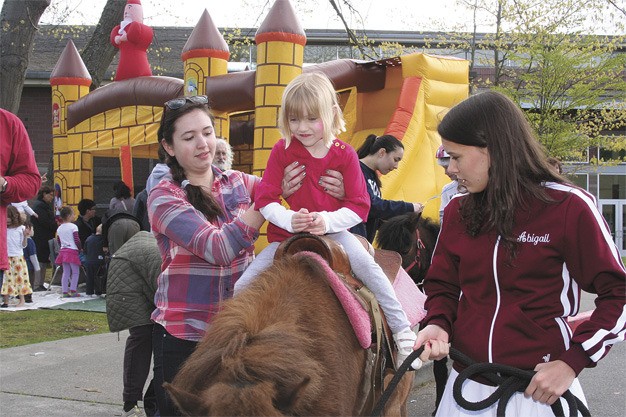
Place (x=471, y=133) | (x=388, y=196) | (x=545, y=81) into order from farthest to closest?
1. (x=545, y=81)
2. (x=388, y=196)
3. (x=471, y=133)

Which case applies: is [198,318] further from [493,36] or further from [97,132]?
[493,36]

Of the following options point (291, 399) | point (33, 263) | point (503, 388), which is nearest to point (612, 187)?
point (33, 263)

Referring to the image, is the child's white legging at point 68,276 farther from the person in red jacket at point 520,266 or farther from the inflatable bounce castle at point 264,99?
the person in red jacket at point 520,266

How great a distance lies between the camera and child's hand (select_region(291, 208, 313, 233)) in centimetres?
297

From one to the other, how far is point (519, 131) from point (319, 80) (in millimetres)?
1342

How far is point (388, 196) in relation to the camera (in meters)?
9.66

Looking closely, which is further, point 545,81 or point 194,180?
point 545,81

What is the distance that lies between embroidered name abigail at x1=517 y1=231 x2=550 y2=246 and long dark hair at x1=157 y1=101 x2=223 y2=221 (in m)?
1.55

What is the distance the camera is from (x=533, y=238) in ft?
7.05

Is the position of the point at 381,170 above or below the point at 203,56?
below

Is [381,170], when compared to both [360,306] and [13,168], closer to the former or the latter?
[13,168]

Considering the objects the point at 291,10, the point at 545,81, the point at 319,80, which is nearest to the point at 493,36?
the point at 545,81

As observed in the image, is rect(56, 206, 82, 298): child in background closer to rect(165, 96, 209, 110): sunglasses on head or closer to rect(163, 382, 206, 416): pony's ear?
rect(165, 96, 209, 110): sunglasses on head

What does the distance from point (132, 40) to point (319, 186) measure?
10.8 metres
